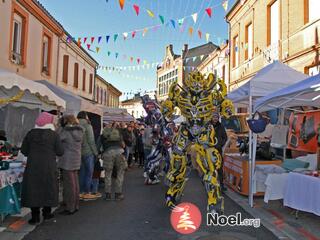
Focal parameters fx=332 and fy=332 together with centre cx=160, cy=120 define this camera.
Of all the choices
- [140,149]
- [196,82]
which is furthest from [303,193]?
[140,149]

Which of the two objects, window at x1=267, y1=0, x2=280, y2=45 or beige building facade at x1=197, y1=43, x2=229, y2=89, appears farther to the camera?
beige building facade at x1=197, y1=43, x2=229, y2=89

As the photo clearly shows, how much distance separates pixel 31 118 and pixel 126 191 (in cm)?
579

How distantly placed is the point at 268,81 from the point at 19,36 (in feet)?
34.4

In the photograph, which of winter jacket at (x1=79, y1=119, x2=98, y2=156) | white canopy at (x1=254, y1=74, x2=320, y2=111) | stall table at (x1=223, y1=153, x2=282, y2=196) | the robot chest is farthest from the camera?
stall table at (x1=223, y1=153, x2=282, y2=196)

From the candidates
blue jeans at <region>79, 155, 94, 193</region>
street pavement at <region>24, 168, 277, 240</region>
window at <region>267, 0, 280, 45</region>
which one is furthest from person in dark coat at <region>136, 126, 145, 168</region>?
window at <region>267, 0, 280, 45</region>

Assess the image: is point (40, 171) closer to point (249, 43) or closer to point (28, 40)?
point (28, 40)

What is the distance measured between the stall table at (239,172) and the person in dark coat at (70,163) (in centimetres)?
360

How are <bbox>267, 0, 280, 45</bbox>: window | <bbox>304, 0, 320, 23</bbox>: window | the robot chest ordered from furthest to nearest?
<bbox>267, 0, 280, 45</bbox>: window
<bbox>304, 0, 320, 23</bbox>: window
the robot chest

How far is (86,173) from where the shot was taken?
6711 millimetres

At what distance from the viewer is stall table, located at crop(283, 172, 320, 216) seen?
4969 millimetres

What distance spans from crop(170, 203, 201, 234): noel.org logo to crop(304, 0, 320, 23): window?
849cm

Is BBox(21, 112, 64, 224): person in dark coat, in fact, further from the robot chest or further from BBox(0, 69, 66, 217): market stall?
the robot chest

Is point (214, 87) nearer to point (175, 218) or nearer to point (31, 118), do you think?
point (175, 218)

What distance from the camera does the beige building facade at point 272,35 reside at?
1169 cm
